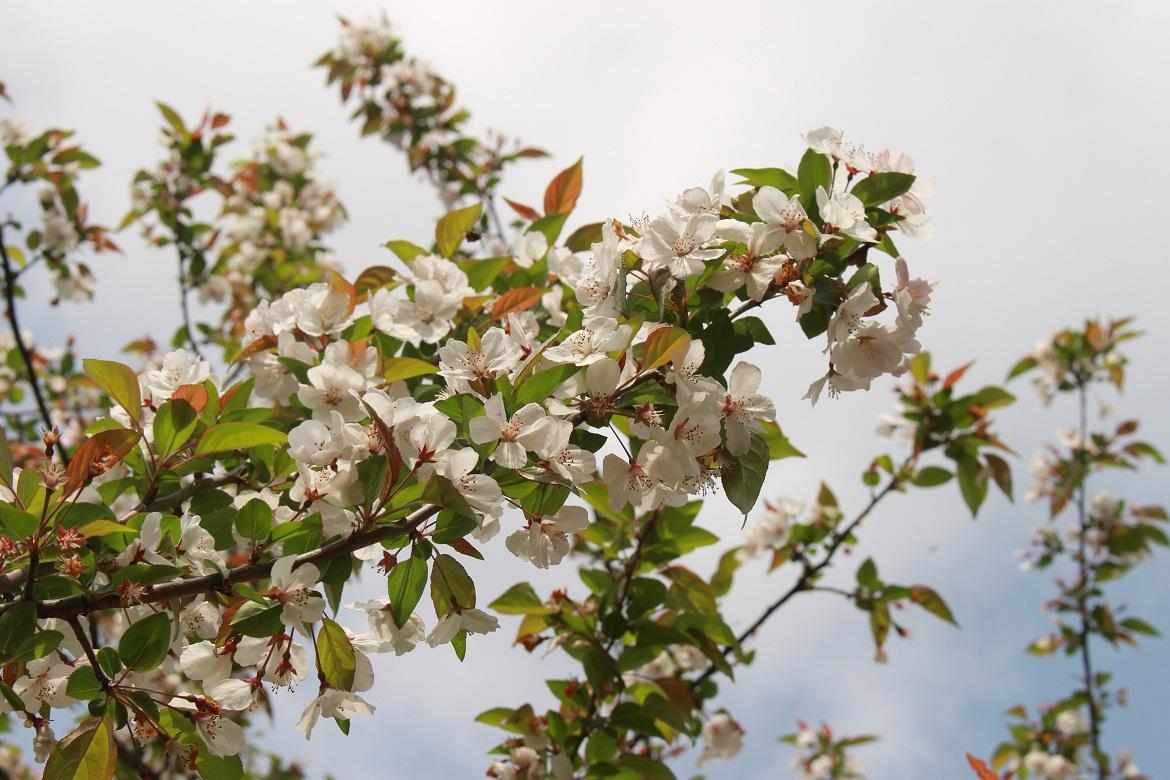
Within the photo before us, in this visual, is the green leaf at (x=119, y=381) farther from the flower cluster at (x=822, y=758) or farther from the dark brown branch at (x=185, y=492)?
the flower cluster at (x=822, y=758)

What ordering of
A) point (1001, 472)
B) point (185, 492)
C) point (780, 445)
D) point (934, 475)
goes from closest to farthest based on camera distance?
point (185, 492) → point (780, 445) → point (1001, 472) → point (934, 475)

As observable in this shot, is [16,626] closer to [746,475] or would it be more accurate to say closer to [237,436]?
[237,436]

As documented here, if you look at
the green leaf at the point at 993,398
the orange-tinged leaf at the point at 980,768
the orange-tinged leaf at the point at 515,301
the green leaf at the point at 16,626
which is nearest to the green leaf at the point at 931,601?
the green leaf at the point at 993,398

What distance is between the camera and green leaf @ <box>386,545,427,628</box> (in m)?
1.30

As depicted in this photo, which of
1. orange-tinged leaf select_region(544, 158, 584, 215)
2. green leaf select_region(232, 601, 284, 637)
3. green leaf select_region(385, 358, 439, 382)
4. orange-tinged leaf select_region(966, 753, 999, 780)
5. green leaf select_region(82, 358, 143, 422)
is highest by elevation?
orange-tinged leaf select_region(544, 158, 584, 215)

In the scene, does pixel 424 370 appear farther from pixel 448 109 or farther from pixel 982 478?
pixel 448 109

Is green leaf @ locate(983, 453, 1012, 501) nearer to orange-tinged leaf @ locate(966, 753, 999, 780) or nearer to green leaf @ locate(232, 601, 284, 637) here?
orange-tinged leaf @ locate(966, 753, 999, 780)

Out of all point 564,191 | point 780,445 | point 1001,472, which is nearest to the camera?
point 780,445

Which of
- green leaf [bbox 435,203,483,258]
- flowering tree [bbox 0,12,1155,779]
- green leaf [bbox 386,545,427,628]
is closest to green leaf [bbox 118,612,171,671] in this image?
flowering tree [bbox 0,12,1155,779]

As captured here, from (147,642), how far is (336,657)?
0.26m

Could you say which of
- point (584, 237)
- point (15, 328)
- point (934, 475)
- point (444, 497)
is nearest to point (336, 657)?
point (444, 497)

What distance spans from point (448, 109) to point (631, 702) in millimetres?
3666

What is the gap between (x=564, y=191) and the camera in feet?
7.25

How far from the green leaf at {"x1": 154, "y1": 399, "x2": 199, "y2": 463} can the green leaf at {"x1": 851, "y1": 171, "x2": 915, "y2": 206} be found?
113 centimetres
